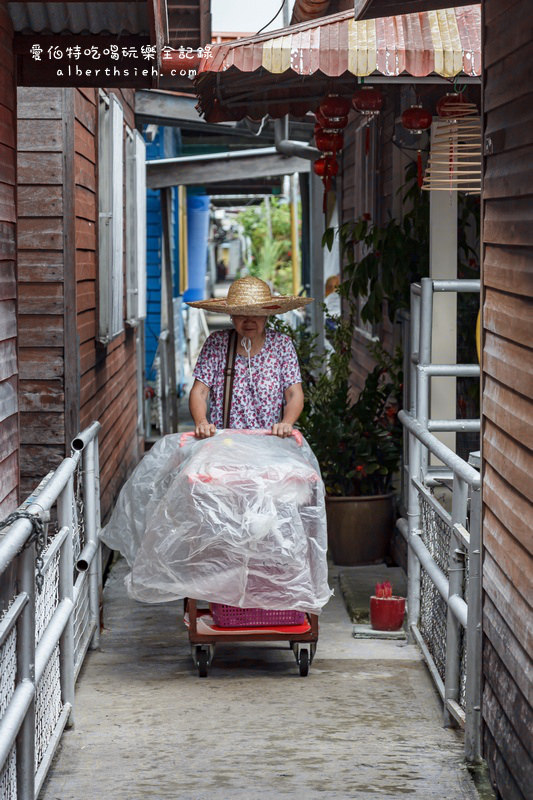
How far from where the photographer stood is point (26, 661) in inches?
138

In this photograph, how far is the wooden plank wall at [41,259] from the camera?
19.3ft

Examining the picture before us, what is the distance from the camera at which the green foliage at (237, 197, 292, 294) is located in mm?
33688

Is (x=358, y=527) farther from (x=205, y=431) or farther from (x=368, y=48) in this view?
(x=368, y=48)

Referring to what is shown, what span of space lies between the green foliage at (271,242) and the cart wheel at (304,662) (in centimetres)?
2633

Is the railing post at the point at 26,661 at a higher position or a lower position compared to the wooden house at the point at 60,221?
lower

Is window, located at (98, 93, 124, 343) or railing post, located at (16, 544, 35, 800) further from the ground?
window, located at (98, 93, 124, 343)

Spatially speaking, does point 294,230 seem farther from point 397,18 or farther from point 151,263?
point 397,18

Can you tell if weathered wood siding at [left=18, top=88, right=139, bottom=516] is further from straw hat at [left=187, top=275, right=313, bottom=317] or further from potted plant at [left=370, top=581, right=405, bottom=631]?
potted plant at [left=370, top=581, right=405, bottom=631]

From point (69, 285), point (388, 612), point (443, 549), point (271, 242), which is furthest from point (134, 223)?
point (271, 242)

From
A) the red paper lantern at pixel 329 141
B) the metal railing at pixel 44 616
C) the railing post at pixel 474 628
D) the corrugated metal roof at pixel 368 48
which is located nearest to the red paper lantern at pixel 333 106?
the red paper lantern at pixel 329 141

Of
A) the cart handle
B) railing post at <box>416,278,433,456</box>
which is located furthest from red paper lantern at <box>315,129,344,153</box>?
the cart handle

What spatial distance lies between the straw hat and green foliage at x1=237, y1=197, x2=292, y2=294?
83.4 feet

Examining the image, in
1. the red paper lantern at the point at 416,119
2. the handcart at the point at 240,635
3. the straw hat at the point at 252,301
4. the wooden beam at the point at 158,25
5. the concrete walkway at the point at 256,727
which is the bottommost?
the concrete walkway at the point at 256,727

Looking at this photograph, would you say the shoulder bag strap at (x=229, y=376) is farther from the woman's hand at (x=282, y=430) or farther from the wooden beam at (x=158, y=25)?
the wooden beam at (x=158, y=25)
